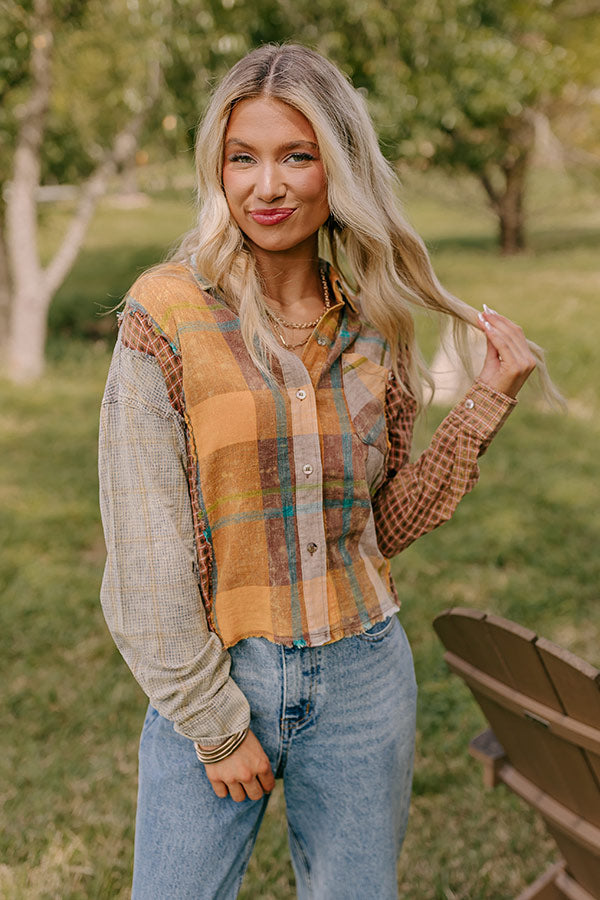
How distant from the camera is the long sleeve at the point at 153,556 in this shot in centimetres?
157

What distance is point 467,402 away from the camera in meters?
1.87

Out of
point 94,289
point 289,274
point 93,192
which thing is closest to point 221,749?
point 289,274

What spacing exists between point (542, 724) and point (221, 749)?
721 millimetres

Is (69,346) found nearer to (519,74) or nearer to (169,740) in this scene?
(519,74)

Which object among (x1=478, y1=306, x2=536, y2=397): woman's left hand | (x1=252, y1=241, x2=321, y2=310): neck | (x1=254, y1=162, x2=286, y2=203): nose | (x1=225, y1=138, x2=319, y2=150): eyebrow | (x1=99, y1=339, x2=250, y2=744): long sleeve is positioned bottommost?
(x1=99, y1=339, x2=250, y2=744): long sleeve

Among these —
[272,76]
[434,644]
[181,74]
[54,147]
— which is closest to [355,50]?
[181,74]

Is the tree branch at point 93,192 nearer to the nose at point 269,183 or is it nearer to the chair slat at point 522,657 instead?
the nose at point 269,183

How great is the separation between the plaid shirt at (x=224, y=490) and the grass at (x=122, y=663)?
1.01 ft

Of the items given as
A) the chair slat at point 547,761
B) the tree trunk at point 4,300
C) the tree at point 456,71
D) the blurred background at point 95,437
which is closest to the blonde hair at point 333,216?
the blurred background at point 95,437

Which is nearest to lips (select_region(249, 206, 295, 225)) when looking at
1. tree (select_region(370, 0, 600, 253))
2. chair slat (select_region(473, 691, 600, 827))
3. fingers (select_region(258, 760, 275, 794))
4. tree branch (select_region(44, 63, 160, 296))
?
fingers (select_region(258, 760, 275, 794))

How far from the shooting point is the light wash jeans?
5.52 feet

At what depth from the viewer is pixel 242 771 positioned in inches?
64.7

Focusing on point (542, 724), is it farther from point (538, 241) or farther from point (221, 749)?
point (538, 241)

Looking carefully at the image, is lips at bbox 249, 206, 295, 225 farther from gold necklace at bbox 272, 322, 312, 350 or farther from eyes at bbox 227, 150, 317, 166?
gold necklace at bbox 272, 322, 312, 350
